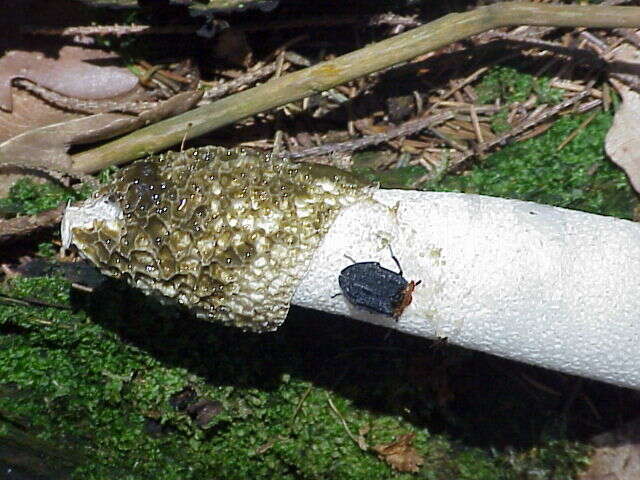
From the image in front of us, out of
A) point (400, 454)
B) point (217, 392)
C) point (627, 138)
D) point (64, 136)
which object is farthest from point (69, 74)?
point (627, 138)

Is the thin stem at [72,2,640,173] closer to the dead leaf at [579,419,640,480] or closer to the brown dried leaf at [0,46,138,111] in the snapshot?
the brown dried leaf at [0,46,138,111]

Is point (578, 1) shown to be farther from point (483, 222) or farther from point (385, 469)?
point (385, 469)

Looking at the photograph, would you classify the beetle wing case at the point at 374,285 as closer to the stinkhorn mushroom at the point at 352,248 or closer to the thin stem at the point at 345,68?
the stinkhorn mushroom at the point at 352,248

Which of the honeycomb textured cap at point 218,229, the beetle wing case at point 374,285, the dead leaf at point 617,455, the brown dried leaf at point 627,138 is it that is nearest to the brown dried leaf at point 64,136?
the honeycomb textured cap at point 218,229

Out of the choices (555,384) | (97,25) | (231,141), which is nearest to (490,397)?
(555,384)

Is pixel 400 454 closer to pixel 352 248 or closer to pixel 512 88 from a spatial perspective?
pixel 352 248
